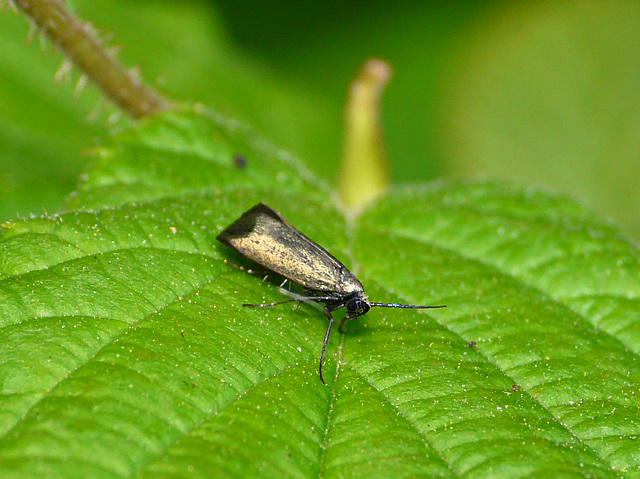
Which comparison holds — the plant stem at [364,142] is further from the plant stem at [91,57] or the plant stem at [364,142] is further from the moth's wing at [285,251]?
the plant stem at [91,57]

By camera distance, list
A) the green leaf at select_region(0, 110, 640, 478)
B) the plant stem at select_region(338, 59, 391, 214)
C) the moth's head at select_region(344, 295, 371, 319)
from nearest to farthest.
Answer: the green leaf at select_region(0, 110, 640, 478)
the moth's head at select_region(344, 295, 371, 319)
the plant stem at select_region(338, 59, 391, 214)

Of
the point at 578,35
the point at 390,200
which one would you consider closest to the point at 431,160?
the point at 578,35

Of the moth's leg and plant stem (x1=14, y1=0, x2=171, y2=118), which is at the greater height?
plant stem (x1=14, y1=0, x2=171, y2=118)

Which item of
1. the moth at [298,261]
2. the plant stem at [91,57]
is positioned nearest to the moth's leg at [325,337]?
the moth at [298,261]

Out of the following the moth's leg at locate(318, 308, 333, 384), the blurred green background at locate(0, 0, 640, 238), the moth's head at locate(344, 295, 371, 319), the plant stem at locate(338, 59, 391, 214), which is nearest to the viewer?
the moth's leg at locate(318, 308, 333, 384)

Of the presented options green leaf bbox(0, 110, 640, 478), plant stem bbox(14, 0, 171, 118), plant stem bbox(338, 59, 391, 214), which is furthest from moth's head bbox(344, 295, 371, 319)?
plant stem bbox(14, 0, 171, 118)

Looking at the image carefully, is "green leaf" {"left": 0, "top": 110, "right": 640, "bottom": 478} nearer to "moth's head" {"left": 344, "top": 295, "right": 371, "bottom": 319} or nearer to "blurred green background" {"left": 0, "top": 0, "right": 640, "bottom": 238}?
"moth's head" {"left": 344, "top": 295, "right": 371, "bottom": 319}

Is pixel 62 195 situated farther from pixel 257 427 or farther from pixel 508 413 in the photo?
pixel 508 413
